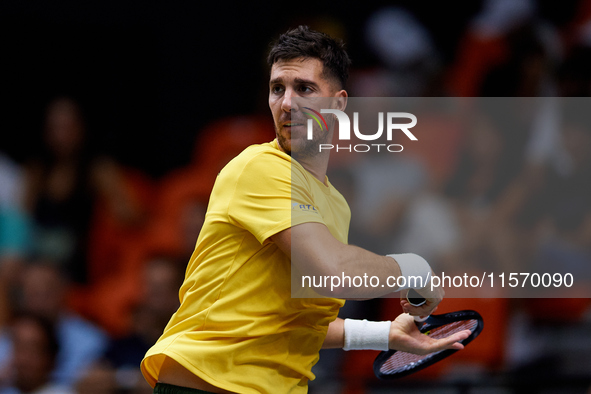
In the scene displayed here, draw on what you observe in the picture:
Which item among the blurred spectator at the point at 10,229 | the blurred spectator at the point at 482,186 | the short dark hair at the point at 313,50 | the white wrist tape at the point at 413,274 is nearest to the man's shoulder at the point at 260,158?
the short dark hair at the point at 313,50

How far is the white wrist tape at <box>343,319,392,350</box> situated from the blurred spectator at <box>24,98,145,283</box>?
3506 millimetres

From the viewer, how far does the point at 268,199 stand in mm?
2342

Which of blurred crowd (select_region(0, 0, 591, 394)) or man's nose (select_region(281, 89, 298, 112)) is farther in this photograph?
blurred crowd (select_region(0, 0, 591, 394))

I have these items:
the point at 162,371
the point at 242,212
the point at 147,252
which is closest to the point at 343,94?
the point at 242,212

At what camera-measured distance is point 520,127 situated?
5406mm

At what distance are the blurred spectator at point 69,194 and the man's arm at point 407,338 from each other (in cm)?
348

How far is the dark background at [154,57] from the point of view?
6.61 meters

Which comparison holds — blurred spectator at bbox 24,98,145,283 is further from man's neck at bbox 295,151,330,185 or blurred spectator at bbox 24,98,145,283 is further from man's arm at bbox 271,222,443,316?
man's arm at bbox 271,222,443,316

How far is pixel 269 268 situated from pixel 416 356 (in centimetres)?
75

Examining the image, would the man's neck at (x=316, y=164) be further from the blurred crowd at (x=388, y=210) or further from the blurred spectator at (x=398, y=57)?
the blurred spectator at (x=398, y=57)

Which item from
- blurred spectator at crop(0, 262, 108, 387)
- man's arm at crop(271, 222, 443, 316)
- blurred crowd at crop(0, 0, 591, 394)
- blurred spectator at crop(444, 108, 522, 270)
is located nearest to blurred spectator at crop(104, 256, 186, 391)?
blurred crowd at crop(0, 0, 591, 394)

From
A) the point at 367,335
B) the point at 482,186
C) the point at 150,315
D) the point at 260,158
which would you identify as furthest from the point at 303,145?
the point at 482,186

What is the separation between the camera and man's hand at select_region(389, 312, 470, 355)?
266 centimetres

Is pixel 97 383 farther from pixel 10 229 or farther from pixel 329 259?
pixel 329 259
